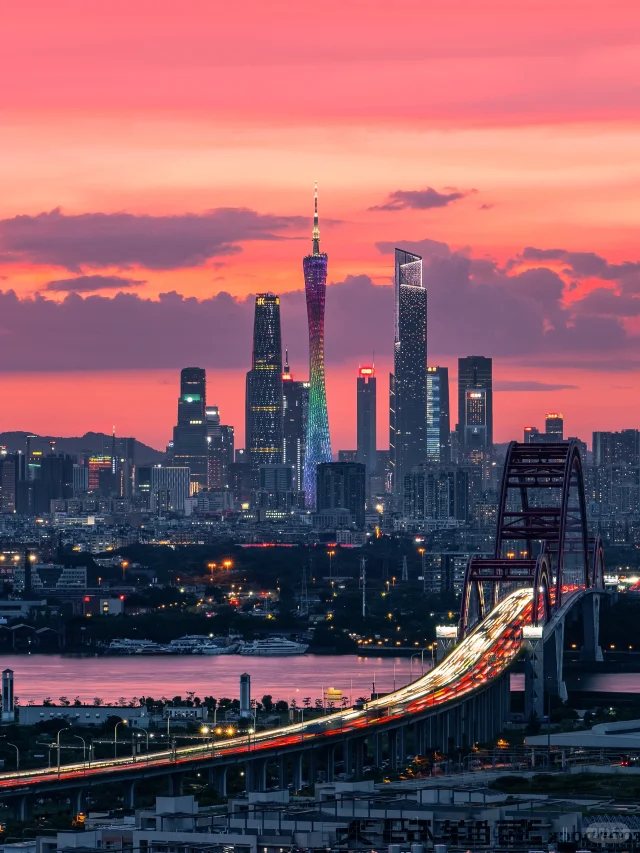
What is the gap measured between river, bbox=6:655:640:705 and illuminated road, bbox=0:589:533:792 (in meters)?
2.05

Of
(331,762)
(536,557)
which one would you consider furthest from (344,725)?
(536,557)

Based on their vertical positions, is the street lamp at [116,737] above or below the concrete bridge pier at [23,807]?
above

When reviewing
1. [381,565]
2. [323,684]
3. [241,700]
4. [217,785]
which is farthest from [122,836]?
[381,565]

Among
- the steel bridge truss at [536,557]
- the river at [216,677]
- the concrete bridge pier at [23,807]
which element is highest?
the steel bridge truss at [536,557]

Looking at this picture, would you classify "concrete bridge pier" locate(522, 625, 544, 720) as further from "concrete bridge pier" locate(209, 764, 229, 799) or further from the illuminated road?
"concrete bridge pier" locate(209, 764, 229, 799)

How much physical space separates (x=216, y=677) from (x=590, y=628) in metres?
15.5

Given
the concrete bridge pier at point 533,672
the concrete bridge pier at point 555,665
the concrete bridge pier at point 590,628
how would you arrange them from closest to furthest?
→ the concrete bridge pier at point 533,672
the concrete bridge pier at point 555,665
the concrete bridge pier at point 590,628

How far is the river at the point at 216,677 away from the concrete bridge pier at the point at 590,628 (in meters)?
1.62

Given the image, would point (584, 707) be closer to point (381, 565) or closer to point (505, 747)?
point (505, 747)

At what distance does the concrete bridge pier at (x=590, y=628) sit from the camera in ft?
349

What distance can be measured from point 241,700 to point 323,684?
1827 cm

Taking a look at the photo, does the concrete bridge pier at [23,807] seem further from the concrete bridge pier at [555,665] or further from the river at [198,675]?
the concrete bridge pier at [555,665]

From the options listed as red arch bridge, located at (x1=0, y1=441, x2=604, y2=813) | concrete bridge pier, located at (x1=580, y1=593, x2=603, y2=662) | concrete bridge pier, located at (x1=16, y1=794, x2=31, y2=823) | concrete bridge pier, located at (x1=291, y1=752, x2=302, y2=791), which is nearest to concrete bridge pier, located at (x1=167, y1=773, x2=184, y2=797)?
red arch bridge, located at (x1=0, y1=441, x2=604, y2=813)

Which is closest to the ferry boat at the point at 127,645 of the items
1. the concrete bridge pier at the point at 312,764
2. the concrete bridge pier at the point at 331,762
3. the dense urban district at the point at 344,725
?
the dense urban district at the point at 344,725
